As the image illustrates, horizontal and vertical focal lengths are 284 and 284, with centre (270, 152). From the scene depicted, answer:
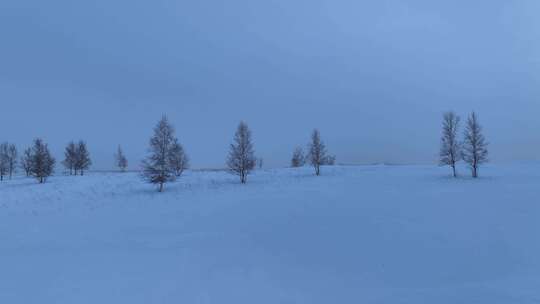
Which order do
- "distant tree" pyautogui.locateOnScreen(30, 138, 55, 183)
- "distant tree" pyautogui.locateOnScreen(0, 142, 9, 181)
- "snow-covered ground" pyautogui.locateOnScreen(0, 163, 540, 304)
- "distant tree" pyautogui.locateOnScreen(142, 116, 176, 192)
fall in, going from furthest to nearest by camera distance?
"distant tree" pyautogui.locateOnScreen(0, 142, 9, 181)
"distant tree" pyautogui.locateOnScreen(30, 138, 55, 183)
"distant tree" pyautogui.locateOnScreen(142, 116, 176, 192)
"snow-covered ground" pyautogui.locateOnScreen(0, 163, 540, 304)

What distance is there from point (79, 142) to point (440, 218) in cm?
6940

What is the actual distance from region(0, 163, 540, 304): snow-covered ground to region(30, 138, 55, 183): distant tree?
109 feet

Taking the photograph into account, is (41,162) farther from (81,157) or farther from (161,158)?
(161,158)

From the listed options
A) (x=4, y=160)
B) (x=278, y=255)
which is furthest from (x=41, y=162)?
(x=278, y=255)

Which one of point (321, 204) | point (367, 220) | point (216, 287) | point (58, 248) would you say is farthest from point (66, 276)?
point (321, 204)

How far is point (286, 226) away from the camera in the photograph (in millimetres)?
13766

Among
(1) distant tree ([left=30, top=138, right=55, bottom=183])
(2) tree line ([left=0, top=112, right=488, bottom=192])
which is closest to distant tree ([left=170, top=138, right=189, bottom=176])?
(2) tree line ([left=0, top=112, right=488, bottom=192])

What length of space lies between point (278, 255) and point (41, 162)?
2032 inches

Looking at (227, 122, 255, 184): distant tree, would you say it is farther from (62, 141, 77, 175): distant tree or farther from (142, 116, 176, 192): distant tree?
(62, 141, 77, 175): distant tree

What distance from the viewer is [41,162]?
4594 centimetres

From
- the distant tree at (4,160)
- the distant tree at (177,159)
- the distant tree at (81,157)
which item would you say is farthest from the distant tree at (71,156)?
the distant tree at (177,159)

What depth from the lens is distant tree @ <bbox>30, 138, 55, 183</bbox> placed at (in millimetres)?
45375

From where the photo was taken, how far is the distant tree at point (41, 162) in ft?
149

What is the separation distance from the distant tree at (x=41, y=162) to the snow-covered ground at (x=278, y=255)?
33.2m
